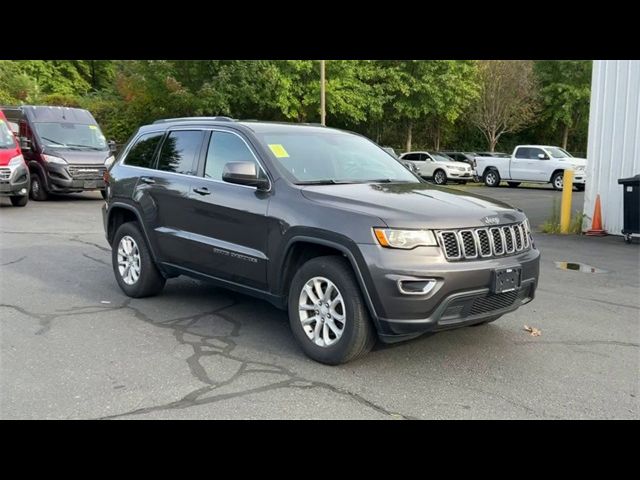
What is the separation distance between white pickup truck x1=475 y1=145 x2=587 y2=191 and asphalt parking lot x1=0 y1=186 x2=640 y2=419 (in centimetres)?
1787

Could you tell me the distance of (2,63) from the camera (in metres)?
38.3

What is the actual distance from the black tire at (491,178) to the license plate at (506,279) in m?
23.0

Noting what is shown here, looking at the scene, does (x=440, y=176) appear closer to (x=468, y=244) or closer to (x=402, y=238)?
(x=468, y=244)

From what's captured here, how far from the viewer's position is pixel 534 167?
2480 centimetres

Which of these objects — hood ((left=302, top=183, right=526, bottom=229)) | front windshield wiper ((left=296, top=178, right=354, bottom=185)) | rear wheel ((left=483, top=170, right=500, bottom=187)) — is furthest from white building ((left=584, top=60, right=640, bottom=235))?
rear wheel ((left=483, top=170, right=500, bottom=187))

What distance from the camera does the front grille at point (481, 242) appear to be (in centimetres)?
427

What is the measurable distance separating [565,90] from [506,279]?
3741cm

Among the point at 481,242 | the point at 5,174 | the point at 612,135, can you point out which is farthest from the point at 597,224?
the point at 5,174

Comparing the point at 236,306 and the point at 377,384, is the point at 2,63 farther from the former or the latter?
the point at 377,384

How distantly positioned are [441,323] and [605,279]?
180 inches

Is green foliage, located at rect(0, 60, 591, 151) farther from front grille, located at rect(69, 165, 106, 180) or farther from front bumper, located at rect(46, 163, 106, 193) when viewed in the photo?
front bumper, located at rect(46, 163, 106, 193)

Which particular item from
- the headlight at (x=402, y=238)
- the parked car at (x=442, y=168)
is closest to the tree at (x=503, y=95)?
the parked car at (x=442, y=168)

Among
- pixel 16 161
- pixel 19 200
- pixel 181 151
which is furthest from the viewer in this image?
pixel 19 200

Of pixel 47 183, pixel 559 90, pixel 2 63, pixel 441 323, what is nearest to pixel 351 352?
pixel 441 323
